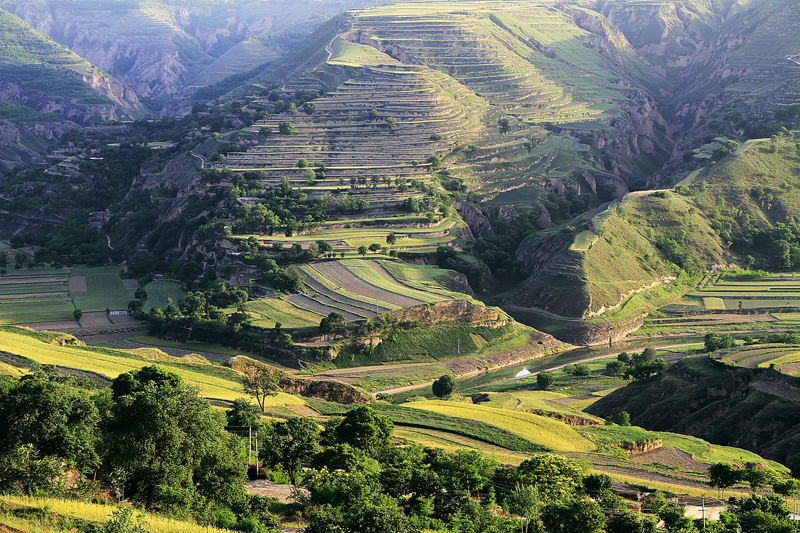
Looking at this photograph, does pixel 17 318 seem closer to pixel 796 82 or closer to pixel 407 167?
pixel 407 167

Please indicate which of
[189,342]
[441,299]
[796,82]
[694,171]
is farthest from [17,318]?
[796,82]

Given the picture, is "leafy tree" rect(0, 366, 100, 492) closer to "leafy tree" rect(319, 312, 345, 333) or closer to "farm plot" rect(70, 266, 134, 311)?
"leafy tree" rect(319, 312, 345, 333)

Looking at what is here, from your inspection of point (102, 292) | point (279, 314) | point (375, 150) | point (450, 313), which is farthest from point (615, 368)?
point (102, 292)

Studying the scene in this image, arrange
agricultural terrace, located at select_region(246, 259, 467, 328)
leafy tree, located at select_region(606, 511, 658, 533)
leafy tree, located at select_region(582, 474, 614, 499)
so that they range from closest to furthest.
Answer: leafy tree, located at select_region(606, 511, 658, 533) < leafy tree, located at select_region(582, 474, 614, 499) < agricultural terrace, located at select_region(246, 259, 467, 328)

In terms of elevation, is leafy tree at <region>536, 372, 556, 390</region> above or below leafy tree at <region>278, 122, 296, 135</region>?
below

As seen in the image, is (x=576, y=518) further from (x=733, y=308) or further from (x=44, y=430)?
(x=733, y=308)

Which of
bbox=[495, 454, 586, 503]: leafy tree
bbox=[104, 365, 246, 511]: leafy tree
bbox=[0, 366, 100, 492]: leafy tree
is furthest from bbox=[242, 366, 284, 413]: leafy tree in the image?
bbox=[0, 366, 100, 492]: leafy tree
